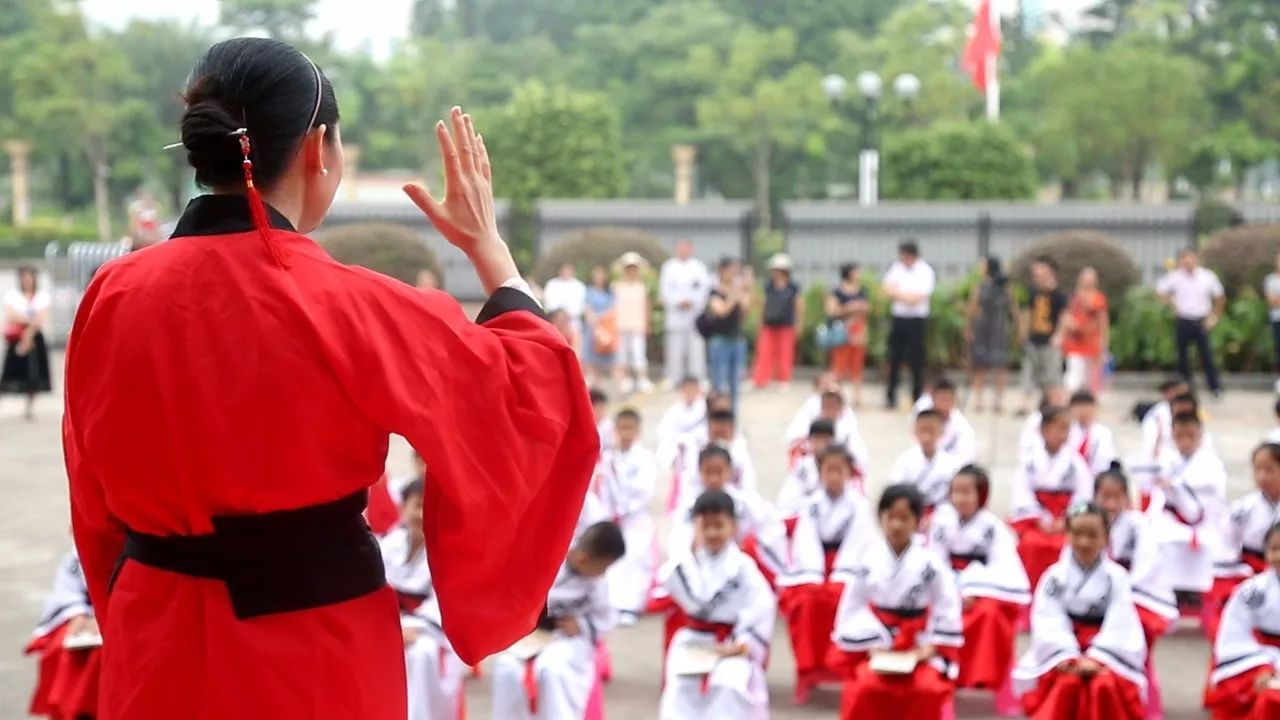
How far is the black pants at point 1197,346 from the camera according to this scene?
15.1 metres

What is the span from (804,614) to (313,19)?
40749mm

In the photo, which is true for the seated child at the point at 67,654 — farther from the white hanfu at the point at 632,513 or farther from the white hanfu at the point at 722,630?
the white hanfu at the point at 632,513

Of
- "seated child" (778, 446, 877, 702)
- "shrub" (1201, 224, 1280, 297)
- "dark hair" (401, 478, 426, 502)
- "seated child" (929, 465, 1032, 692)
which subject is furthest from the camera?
"shrub" (1201, 224, 1280, 297)

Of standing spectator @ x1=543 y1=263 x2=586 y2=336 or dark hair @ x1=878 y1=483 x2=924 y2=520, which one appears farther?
standing spectator @ x1=543 y1=263 x2=586 y2=336

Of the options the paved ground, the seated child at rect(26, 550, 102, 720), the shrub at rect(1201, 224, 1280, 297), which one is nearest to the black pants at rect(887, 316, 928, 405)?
the paved ground

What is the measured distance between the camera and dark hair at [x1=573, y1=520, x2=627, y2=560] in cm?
625

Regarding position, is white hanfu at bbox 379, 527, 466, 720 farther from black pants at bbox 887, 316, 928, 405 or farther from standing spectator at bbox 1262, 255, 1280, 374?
standing spectator at bbox 1262, 255, 1280, 374

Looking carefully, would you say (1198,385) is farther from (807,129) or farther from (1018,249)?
(807,129)

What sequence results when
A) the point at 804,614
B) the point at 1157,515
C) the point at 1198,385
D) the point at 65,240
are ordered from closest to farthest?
the point at 804,614 → the point at 1157,515 → the point at 1198,385 → the point at 65,240

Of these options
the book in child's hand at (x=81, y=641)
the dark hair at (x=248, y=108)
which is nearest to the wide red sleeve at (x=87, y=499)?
the dark hair at (x=248, y=108)

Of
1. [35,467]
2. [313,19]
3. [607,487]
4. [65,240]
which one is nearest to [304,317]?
[607,487]

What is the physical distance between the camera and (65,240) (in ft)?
123

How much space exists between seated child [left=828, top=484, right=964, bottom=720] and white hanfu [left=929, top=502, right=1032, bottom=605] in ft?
1.74

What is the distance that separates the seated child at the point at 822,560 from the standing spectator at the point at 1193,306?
8126mm
